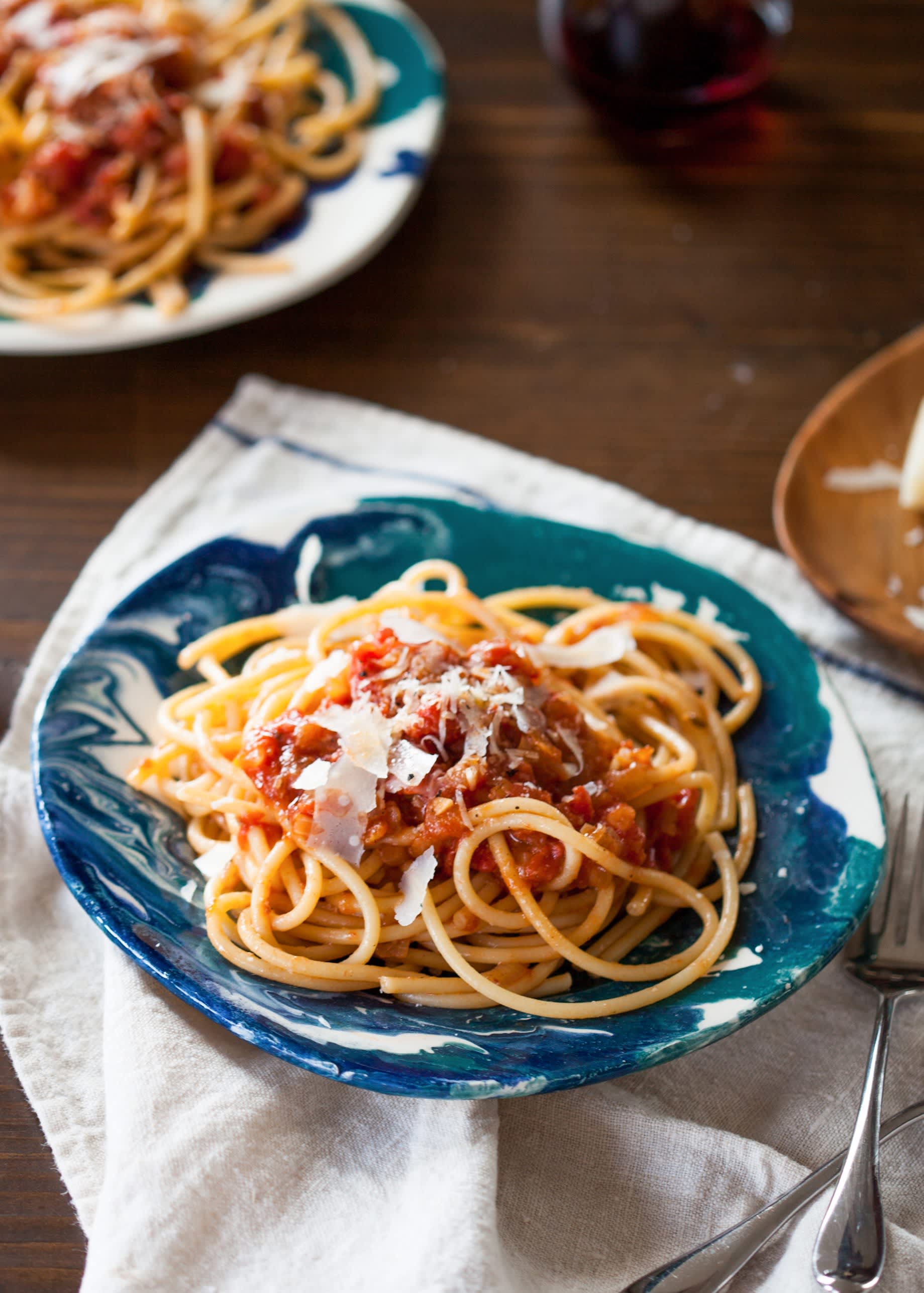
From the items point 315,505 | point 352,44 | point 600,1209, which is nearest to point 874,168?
point 352,44

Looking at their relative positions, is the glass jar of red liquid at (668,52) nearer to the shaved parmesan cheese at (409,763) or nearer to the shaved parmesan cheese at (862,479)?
the shaved parmesan cheese at (862,479)

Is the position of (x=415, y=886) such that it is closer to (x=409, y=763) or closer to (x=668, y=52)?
(x=409, y=763)

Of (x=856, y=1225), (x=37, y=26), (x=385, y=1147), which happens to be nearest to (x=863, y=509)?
(x=856, y=1225)

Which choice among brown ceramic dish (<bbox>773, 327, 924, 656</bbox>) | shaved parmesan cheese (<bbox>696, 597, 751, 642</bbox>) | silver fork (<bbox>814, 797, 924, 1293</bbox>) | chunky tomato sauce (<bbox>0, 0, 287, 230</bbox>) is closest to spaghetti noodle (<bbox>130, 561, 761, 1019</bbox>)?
shaved parmesan cheese (<bbox>696, 597, 751, 642</bbox>)

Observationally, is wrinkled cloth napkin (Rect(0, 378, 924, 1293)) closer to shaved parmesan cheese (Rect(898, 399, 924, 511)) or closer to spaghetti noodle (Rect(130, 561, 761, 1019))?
spaghetti noodle (Rect(130, 561, 761, 1019))

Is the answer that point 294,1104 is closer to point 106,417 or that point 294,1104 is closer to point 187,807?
point 187,807
